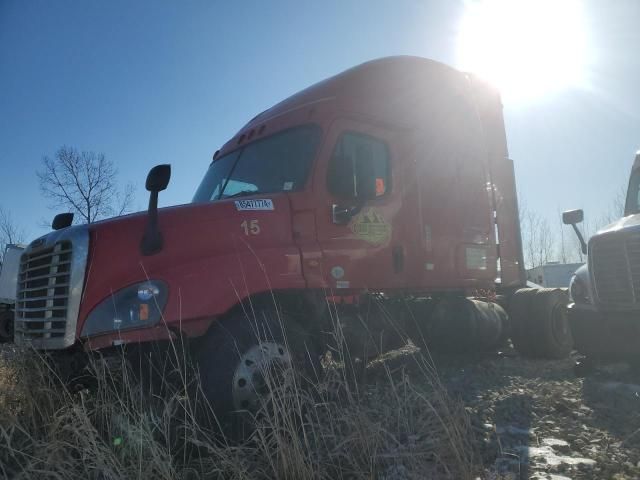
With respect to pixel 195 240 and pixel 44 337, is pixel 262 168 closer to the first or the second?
pixel 195 240

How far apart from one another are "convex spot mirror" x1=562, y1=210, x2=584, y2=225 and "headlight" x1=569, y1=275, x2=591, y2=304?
3.57 ft

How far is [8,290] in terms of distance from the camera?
24.4ft

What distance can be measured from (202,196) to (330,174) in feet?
5.32

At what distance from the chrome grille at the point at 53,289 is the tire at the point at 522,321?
607 cm

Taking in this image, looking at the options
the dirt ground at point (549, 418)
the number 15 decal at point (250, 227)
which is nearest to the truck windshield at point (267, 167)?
the number 15 decal at point (250, 227)

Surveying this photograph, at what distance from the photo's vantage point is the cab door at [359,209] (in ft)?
14.8

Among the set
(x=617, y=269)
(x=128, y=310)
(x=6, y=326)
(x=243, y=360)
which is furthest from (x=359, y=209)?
(x=6, y=326)

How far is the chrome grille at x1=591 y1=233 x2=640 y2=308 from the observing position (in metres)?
5.10

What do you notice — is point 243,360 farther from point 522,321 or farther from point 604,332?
point 522,321

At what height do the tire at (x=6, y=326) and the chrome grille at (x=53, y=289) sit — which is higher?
Result: the chrome grille at (x=53, y=289)

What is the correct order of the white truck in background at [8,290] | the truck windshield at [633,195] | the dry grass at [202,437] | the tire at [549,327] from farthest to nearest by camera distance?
the tire at [549,327] < the truck windshield at [633,195] < the white truck in background at [8,290] < the dry grass at [202,437]

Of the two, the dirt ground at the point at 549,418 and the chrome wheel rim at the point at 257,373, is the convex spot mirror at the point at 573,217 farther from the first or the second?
the chrome wheel rim at the point at 257,373

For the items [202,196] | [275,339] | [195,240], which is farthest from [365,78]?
[275,339]

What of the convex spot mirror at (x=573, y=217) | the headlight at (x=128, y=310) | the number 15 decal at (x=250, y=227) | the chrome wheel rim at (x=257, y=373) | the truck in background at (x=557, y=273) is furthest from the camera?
the truck in background at (x=557, y=273)
